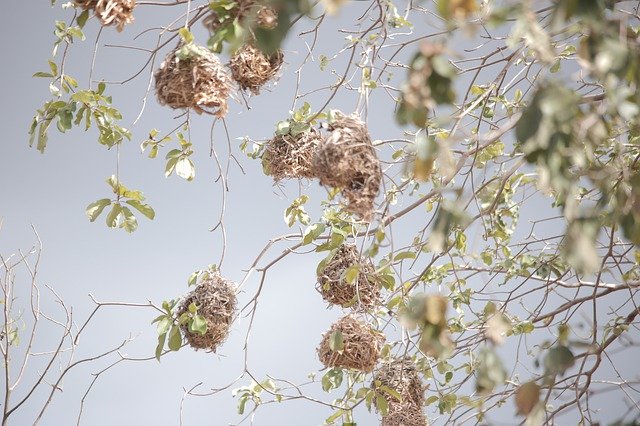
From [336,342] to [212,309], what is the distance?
1.07ft

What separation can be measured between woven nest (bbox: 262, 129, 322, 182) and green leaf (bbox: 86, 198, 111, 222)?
443 millimetres

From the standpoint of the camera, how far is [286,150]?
73.1 inches

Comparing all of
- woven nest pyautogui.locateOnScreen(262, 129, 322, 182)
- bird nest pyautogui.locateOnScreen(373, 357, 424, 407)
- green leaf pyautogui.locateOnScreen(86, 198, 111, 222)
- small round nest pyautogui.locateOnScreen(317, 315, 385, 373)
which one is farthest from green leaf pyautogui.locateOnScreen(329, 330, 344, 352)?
green leaf pyautogui.locateOnScreen(86, 198, 111, 222)

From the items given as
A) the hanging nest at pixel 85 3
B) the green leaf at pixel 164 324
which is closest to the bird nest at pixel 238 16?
the hanging nest at pixel 85 3

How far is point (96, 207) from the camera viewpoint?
197cm

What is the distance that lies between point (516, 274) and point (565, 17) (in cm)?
189

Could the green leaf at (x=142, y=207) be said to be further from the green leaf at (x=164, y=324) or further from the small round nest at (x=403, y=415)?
the small round nest at (x=403, y=415)

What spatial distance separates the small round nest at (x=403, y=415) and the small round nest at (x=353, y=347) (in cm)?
21

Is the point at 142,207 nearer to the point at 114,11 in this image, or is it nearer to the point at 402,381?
the point at 114,11

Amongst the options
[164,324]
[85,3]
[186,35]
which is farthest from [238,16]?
[164,324]

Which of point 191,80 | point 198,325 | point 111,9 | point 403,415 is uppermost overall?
point 111,9

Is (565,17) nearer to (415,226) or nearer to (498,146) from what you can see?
(498,146)

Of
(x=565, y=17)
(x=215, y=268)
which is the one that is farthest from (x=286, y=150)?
(x=565, y=17)

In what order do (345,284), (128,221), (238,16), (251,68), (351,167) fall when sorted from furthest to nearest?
(128,221), (345,284), (251,68), (351,167), (238,16)
